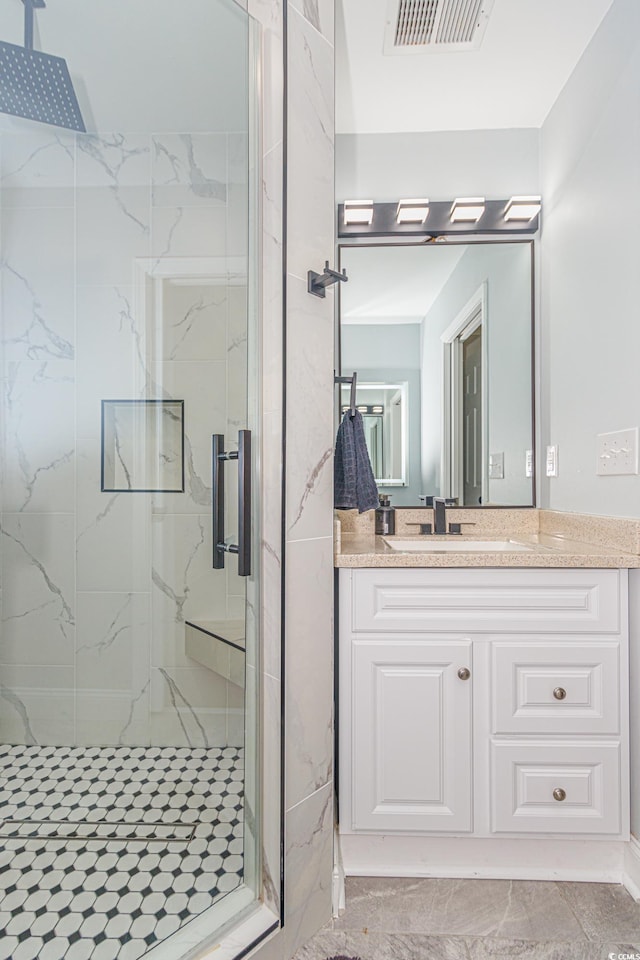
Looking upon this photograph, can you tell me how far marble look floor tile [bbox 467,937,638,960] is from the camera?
135cm

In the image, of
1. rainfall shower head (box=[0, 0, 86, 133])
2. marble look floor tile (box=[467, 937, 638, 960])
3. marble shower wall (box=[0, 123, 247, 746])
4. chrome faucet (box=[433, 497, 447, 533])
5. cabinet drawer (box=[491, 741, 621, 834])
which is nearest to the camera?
rainfall shower head (box=[0, 0, 86, 133])

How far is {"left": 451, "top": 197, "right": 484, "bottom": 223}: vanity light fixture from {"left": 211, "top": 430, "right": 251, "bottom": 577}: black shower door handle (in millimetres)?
1490

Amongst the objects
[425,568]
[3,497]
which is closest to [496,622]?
[425,568]

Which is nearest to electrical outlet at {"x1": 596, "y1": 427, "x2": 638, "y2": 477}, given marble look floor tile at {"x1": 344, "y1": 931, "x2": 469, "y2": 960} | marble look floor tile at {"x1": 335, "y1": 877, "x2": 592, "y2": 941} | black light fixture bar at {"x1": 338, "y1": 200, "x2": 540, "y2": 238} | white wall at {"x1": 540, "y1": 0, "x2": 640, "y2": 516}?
white wall at {"x1": 540, "y1": 0, "x2": 640, "y2": 516}

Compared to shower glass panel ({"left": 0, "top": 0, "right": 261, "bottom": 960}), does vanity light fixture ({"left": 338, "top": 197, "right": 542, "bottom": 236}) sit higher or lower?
higher

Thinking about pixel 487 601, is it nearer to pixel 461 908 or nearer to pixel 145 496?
pixel 461 908

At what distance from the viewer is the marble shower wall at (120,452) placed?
1207 mm

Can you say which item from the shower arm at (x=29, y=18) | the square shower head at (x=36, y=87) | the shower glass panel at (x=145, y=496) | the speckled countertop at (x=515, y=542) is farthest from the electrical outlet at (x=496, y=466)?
the shower arm at (x=29, y=18)

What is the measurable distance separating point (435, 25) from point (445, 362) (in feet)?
3.57

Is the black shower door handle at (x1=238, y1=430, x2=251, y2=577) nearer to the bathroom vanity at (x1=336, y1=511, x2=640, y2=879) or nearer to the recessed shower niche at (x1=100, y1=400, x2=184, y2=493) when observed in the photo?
the recessed shower niche at (x1=100, y1=400, x2=184, y2=493)

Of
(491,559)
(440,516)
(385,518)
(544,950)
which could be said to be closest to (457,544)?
(440,516)

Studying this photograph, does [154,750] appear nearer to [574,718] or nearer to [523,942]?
[523,942]

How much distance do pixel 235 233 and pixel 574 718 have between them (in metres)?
1.56

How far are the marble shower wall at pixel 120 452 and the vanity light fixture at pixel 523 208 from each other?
1333 millimetres
